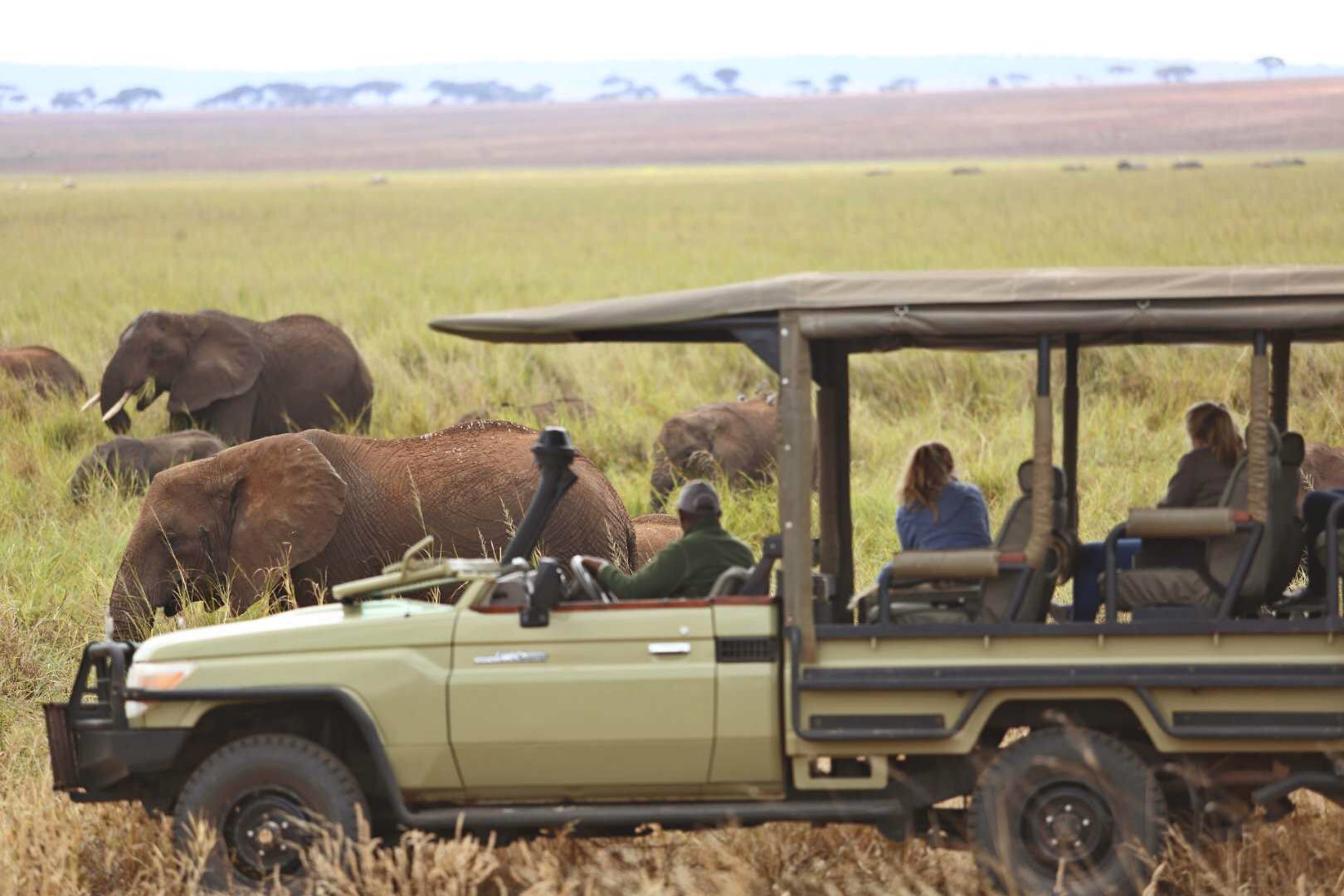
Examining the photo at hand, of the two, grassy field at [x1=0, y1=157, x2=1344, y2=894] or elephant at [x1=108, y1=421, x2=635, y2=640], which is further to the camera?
elephant at [x1=108, y1=421, x2=635, y2=640]

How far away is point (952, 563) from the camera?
5645 mm

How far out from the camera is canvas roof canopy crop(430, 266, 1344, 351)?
541 cm

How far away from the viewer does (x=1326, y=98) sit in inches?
5217

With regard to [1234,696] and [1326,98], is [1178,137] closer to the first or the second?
[1326,98]

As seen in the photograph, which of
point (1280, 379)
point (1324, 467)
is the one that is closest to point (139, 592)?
point (1280, 379)

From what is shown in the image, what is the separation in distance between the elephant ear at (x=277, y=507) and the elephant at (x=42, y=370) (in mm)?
8869

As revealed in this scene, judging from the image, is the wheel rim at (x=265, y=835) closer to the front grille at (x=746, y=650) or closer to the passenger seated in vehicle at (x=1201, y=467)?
the front grille at (x=746, y=650)

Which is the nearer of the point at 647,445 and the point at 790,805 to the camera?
the point at 790,805

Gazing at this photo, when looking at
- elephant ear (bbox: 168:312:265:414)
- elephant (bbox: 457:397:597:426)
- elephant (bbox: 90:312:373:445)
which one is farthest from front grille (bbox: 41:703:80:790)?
elephant ear (bbox: 168:312:265:414)

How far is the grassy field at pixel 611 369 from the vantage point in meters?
5.75

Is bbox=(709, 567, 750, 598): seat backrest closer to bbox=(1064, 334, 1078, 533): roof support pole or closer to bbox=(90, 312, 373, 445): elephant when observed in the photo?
bbox=(1064, 334, 1078, 533): roof support pole

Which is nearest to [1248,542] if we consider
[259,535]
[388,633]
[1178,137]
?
[388,633]

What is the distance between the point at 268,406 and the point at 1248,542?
43.0 ft

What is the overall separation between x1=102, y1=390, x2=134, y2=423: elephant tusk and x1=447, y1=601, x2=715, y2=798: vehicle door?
11313mm
